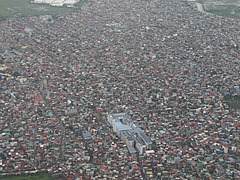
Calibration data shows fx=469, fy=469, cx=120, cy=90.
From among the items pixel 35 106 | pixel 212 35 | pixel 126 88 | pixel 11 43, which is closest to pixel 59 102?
pixel 35 106

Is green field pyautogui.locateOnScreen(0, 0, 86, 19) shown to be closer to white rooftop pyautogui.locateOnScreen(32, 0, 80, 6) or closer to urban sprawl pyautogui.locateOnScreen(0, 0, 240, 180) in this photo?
white rooftop pyautogui.locateOnScreen(32, 0, 80, 6)

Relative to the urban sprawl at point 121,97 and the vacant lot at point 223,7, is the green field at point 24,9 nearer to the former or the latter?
the urban sprawl at point 121,97

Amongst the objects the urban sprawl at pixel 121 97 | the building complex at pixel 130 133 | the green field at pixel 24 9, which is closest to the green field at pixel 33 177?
the urban sprawl at pixel 121 97

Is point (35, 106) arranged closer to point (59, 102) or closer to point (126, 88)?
point (59, 102)

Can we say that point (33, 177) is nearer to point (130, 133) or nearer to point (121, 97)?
point (130, 133)

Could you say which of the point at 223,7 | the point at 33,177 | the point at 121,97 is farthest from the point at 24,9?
the point at 33,177

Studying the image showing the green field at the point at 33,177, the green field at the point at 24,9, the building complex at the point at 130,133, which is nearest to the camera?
the green field at the point at 33,177

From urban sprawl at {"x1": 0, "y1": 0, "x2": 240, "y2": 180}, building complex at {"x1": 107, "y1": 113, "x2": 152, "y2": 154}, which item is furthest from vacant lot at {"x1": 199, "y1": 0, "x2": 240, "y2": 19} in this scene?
building complex at {"x1": 107, "y1": 113, "x2": 152, "y2": 154}
